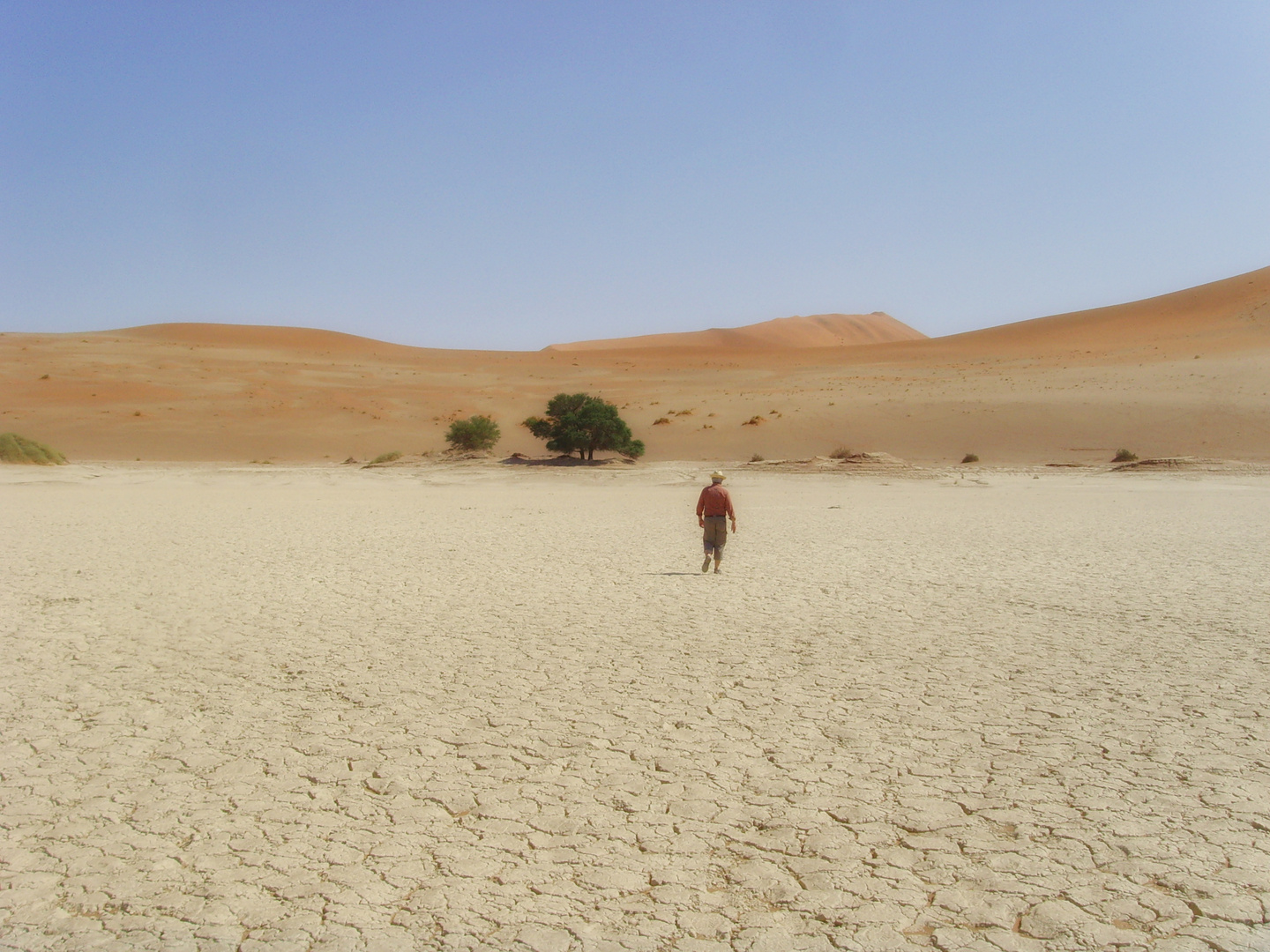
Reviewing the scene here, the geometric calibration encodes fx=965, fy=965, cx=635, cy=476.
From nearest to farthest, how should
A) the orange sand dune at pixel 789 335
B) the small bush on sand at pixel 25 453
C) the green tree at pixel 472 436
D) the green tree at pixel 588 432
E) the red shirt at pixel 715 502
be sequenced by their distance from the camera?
the red shirt at pixel 715 502 → the small bush on sand at pixel 25 453 → the green tree at pixel 588 432 → the green tree at pixel 472 436 → the orange sand dune at pixel 789 335

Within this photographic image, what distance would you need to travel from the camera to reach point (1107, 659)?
7.69m

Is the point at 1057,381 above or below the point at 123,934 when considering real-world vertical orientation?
above

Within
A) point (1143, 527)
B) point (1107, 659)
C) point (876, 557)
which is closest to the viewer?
point (1107, 659)

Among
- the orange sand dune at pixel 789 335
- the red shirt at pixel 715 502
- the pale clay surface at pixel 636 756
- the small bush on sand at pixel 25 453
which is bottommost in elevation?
the pale clay surface at pixel 636 756

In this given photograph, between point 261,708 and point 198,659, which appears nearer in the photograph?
point 261,708

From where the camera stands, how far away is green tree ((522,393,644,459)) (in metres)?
34.2

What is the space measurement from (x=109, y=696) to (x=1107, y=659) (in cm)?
752

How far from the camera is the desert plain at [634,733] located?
13.0ft

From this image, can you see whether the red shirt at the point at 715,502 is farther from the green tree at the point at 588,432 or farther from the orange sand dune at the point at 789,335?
the orange sand dune at the point at 789,335

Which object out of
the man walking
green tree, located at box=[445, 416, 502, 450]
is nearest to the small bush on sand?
green tree, located at box=[445, 416, 502, 450]

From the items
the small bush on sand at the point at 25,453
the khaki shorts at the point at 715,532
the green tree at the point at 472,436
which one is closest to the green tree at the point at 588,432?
the green tree at the point at 472,436

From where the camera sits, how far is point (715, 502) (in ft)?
38.7

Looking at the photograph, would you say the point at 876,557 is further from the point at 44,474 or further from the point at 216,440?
the point at 216,440

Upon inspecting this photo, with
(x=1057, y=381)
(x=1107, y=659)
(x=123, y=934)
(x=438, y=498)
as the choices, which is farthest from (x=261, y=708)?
(x=1057, y=381)
